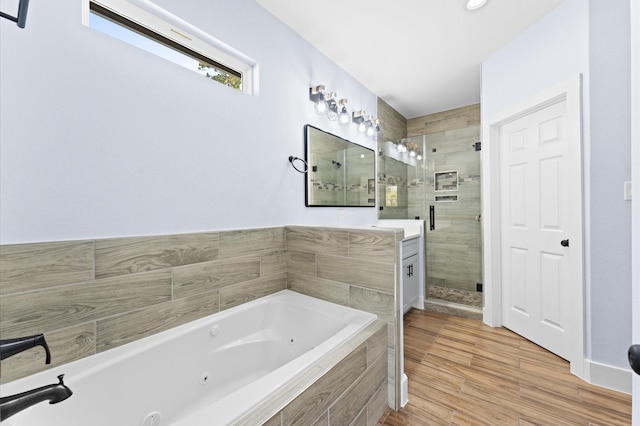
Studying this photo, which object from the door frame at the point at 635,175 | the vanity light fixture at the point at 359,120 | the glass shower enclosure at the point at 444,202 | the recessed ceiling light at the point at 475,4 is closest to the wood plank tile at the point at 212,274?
the door frame at the point at 635,175

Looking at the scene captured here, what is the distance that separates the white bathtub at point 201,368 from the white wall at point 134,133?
22.1 inches

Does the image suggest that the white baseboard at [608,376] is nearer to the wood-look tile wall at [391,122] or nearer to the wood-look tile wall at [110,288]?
the wood-look tile wall at [110,288]

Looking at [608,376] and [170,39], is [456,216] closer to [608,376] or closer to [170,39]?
[608,376]

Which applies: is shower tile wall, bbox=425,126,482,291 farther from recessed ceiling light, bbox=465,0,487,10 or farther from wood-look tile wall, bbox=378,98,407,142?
recessed ceiling light, bbox=465,0,487,10

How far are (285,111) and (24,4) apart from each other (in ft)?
5.15

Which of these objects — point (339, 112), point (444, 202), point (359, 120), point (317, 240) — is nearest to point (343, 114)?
point (339, 112)

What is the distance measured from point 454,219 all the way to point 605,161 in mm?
1474

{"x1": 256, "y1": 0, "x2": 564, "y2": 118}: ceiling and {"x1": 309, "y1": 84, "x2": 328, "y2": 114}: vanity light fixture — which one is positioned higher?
{"x1": 256, "y1": 0, "x2": 564, "y2": 118}: ceiling

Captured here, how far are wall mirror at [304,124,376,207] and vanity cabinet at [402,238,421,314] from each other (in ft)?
2.22

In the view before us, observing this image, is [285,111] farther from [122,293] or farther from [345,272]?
[122,293]

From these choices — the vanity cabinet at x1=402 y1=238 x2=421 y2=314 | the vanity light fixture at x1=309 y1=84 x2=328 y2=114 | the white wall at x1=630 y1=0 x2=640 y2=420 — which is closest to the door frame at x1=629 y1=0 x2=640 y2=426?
the white wall at x1=630 y1=0 x2=640 y2=420

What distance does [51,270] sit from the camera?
1.11m

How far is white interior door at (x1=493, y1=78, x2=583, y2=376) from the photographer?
1966 millimetres

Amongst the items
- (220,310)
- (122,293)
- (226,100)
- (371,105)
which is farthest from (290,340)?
(371,105)
